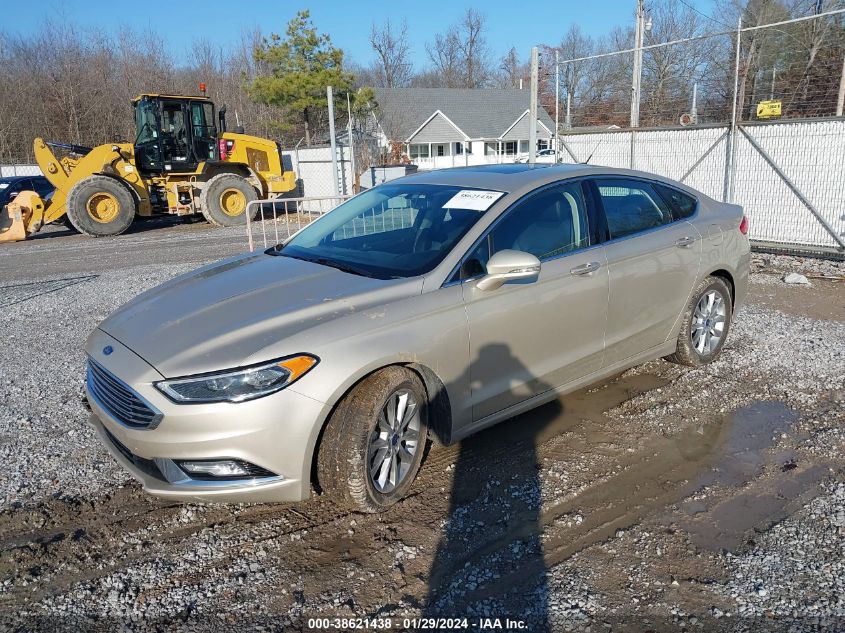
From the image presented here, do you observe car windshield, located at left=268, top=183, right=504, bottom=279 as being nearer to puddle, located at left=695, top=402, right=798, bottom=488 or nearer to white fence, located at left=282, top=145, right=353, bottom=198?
puddle, located at left=695, top=402, right=798, bottom=488

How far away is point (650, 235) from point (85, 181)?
15144 millimetres

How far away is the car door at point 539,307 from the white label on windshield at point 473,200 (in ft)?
0.46

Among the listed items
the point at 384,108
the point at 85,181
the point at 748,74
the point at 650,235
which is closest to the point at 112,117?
the point at 384,108

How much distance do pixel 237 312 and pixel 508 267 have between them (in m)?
1.46

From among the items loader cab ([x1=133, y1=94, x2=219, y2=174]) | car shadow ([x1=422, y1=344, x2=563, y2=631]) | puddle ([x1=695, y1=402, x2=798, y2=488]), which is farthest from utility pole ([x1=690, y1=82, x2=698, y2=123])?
loader cab ([x1=133, y1=94, x2=219, y2=174])

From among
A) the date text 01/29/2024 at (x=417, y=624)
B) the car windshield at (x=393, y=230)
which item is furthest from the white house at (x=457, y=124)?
the date text 01/29/2024 at (x=417, y=624)

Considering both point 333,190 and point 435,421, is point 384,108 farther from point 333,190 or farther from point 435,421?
point 435,421

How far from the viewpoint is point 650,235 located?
4.70 metres

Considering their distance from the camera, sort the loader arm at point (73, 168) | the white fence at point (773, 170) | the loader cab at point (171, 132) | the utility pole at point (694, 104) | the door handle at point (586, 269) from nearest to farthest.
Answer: the door handle at point (586, 269), the white fence at point (773, 170), the utility pole at point (694, 104), the loader arm at point (73, 168), the loader cab at point (171, 132)

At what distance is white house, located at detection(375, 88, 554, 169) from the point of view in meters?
48.8

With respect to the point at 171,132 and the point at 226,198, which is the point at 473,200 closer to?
the point at 226,198

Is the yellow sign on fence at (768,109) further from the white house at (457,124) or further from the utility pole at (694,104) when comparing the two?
the white house at (457,124)

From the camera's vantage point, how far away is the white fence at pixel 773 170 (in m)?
9.55

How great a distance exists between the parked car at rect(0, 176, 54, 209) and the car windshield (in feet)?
53.0
